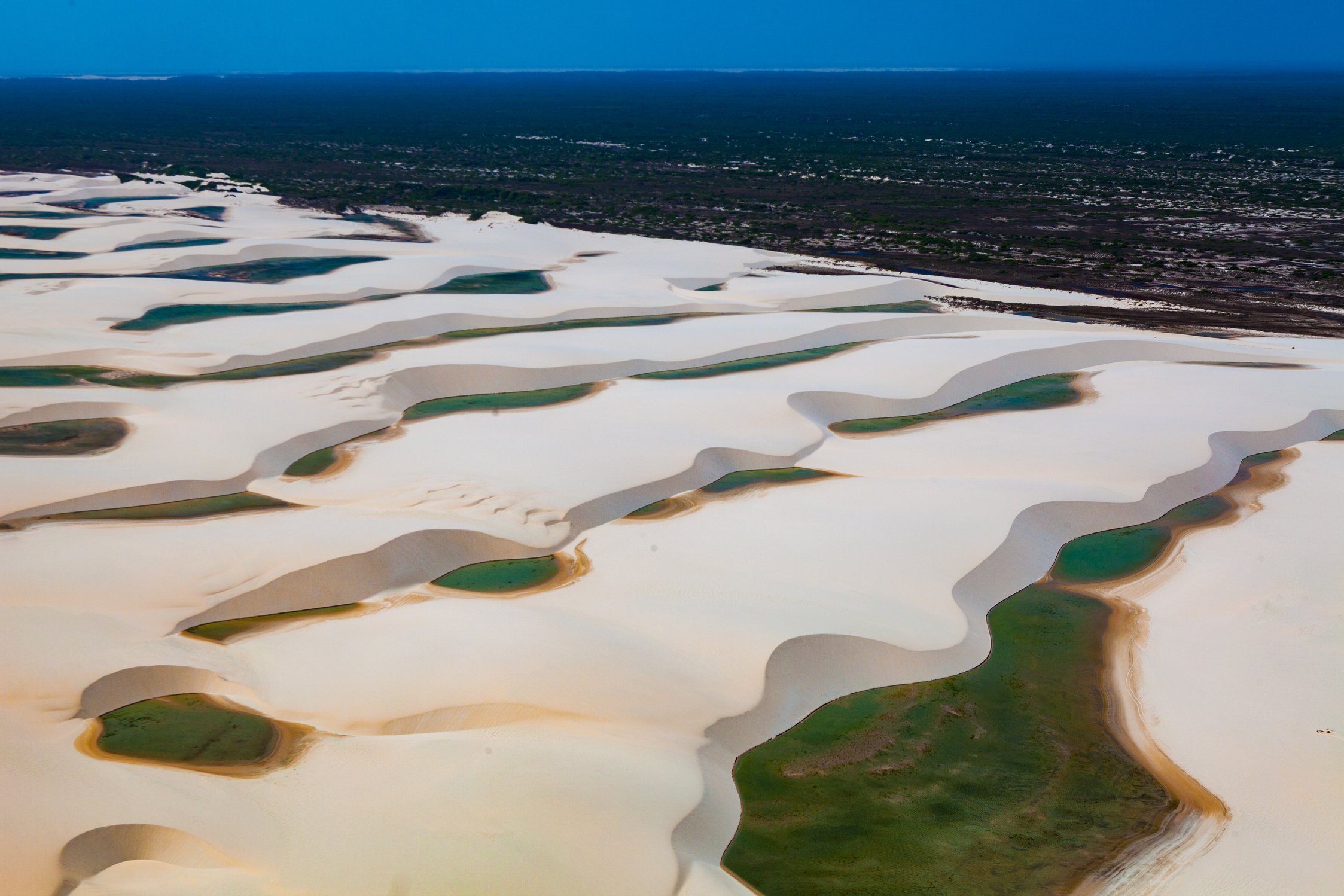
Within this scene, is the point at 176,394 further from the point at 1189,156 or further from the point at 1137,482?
the point at 1189,156

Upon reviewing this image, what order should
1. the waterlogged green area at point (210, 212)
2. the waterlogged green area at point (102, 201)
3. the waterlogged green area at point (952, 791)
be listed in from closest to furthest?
1. the waterlogged green area at point (952, 791)
2. the waterlogged green area at point (210, 212)
3. the waterlogged green area at point (102, 201)

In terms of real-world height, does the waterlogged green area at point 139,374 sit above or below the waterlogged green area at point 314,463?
above

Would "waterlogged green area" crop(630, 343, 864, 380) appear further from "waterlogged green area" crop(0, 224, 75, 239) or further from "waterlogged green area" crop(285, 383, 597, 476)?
"waterlogged green area" crop(0, 224, 75, 239)

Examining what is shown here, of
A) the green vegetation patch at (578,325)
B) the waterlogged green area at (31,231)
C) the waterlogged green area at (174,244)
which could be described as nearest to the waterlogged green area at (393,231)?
the waterlogged green area at (174,244)

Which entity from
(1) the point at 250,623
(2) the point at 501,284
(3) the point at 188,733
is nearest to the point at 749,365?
(2) the point at 501,284

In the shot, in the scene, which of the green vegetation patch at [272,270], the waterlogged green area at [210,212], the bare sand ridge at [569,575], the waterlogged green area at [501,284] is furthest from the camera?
the waterlogged green area at [210,212]

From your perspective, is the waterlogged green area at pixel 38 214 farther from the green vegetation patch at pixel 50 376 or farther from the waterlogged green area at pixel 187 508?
the waterlogged green area at pixel 187 508

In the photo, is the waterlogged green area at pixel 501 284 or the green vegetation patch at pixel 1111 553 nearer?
the green vegetation patch at pixel 1111 553
